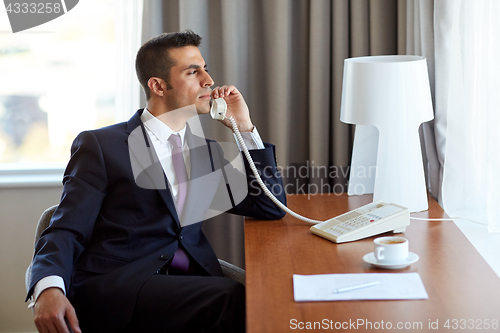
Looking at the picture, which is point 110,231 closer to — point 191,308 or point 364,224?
point 191,308

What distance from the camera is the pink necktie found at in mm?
1539

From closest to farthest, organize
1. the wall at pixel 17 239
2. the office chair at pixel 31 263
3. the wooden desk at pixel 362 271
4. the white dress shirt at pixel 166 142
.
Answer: the wooden desk at pixel 362 271 < the office chair at pixel 31 263 < the white dress shirt at pixel 166 142 < the wall at pixel 17 239

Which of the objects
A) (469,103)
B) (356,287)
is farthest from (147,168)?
(469,103)

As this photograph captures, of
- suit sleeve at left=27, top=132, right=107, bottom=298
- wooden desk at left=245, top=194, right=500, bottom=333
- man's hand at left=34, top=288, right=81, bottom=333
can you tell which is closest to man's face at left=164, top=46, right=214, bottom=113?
suit sleeve at left=27, top=132, right=107, bottom=298

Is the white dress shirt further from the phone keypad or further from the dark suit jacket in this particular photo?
the phone keypad

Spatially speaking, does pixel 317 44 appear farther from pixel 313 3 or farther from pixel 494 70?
pixel 494 70

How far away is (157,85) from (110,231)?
1.74ft

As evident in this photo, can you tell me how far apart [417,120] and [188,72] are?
2.59ft

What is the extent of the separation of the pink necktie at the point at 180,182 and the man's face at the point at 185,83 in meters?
0.13

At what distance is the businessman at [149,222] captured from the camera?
4.30 feet

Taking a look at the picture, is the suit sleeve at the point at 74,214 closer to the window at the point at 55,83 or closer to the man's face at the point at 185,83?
the man's face at the point at 185,83

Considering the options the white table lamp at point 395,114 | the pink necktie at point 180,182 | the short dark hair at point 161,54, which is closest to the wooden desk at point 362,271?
the white table lamp at point 395,114

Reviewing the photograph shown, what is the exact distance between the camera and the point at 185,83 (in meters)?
1.67

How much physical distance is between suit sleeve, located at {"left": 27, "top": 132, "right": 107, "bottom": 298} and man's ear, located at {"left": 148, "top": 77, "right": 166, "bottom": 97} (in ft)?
0.97
